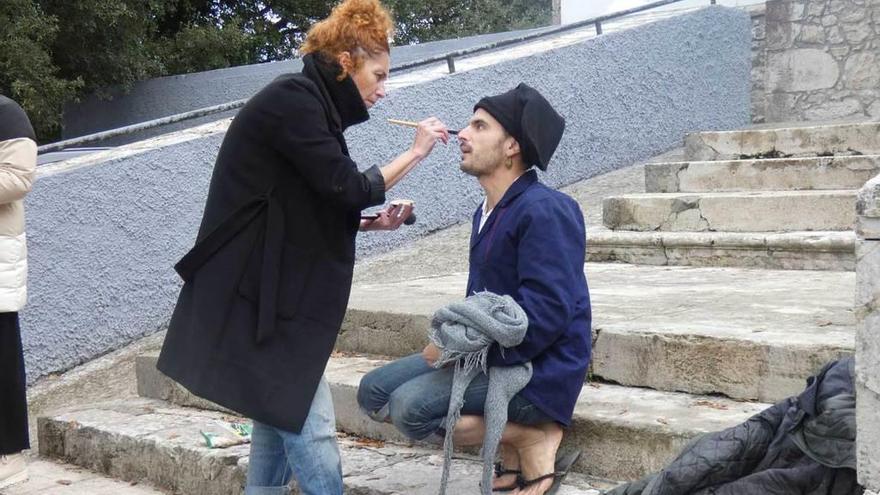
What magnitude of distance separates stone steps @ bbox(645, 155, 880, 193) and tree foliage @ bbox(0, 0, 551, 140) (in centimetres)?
471

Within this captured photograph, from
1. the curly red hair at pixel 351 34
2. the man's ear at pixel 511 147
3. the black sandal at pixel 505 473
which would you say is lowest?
the black sandal at pixel 505 473

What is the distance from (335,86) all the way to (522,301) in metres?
0.79

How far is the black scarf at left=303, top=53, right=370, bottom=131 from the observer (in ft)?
9.39

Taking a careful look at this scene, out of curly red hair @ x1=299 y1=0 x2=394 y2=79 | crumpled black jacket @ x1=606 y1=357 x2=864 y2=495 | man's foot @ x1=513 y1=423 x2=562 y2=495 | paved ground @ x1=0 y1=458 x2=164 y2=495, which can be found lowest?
paved ground @ x1=0 y1=458 x2=164 y2=495

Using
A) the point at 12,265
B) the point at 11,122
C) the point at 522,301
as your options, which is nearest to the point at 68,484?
the point at 12,265

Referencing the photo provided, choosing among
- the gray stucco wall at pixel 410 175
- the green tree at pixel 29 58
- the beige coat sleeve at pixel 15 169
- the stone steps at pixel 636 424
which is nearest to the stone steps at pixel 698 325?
the stone steps at pixel 636 424

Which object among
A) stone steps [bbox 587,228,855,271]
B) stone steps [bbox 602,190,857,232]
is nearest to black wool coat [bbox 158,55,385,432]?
stone steps [bbox 587,228,855,271]

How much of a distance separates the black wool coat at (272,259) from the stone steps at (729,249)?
3068 millimetres

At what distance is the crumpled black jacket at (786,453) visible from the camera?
2.56 meters

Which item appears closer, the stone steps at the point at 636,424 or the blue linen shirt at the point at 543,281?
the blue linen shirt at the point at 543,281

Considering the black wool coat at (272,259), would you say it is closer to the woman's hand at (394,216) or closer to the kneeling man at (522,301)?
the woman's hand at (394,216)

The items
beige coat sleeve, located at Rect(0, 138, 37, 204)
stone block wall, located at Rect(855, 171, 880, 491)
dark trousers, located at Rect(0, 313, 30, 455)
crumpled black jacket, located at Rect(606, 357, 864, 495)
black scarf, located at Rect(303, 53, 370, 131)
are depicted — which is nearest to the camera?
stone block wall, located at Rect(855, 171, 880, 491)

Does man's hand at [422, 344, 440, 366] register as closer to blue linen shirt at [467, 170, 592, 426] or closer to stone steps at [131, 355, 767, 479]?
blue linen shirt at [467, 170, 592, 426]

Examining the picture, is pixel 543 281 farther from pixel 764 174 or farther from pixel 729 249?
pixel 764 174
